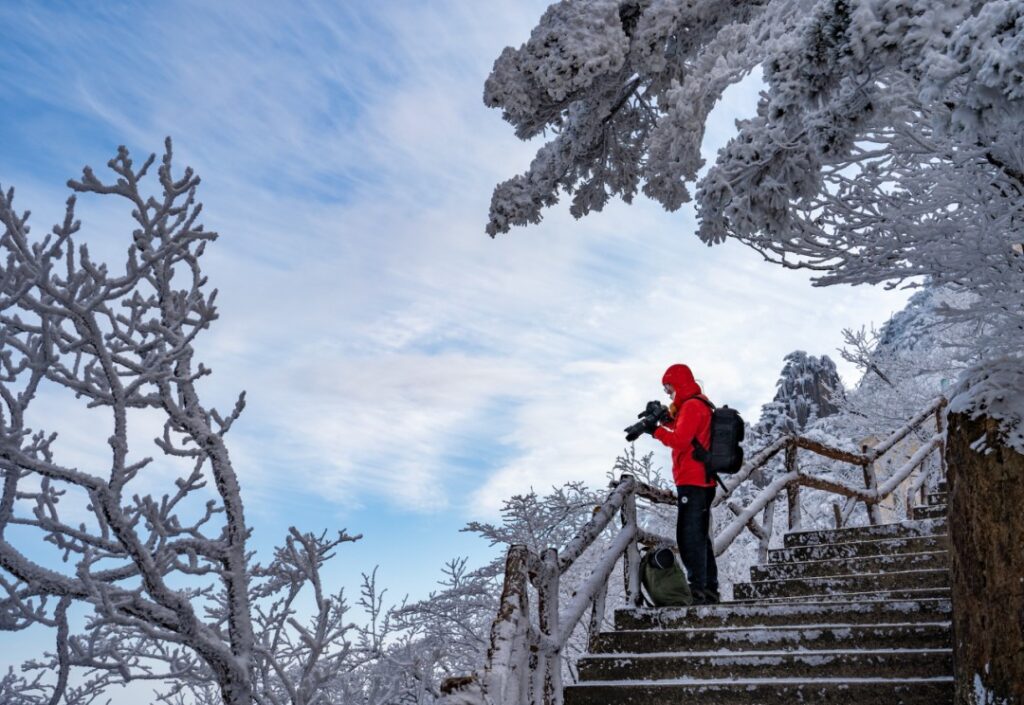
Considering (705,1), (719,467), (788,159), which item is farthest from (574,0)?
(719,467)

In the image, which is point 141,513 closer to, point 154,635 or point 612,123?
point 154,635

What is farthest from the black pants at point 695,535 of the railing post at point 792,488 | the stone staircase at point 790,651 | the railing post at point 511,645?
the railing post at point 792,488

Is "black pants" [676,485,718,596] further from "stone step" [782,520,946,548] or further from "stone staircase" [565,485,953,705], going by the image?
"stone step" [782,520,946,548]

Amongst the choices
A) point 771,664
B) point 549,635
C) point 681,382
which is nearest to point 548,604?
point 549,635

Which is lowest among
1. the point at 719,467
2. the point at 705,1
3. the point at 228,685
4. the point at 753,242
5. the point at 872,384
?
the point at 228,685

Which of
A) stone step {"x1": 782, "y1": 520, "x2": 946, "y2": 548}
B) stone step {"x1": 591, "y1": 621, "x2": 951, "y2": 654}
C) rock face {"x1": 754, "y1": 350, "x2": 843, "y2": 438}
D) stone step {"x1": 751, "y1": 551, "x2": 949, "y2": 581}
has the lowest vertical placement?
stone step {"x1": 591, "y1": 621, "x2": 951, "y2": 654}

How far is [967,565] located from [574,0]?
7.65 meters

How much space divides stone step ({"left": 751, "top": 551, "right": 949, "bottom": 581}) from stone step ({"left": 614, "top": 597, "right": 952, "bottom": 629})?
4.31ft

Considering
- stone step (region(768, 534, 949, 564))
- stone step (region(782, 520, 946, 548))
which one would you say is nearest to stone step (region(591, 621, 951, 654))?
stone step (region(768, 534, 949, 564))

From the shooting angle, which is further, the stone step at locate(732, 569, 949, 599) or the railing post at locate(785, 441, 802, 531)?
the railing post at locate(785, 441, 802, 531)

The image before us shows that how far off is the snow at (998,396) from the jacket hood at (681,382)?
297cm

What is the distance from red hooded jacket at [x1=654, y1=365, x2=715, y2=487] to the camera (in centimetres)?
694

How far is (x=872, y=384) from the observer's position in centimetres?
2475

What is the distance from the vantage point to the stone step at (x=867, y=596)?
6375 mm
